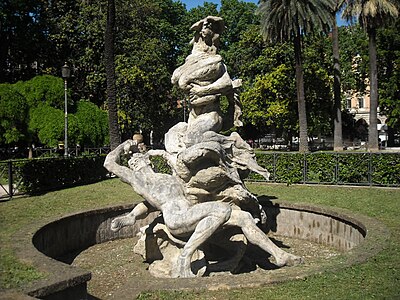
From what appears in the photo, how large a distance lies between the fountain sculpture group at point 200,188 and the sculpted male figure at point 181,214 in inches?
0.6

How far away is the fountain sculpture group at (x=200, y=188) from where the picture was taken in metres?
6.98

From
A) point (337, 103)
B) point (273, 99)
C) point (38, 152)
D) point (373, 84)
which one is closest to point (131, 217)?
point (373, 84)

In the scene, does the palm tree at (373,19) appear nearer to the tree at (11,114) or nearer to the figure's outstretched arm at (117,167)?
the tree at (11,114)

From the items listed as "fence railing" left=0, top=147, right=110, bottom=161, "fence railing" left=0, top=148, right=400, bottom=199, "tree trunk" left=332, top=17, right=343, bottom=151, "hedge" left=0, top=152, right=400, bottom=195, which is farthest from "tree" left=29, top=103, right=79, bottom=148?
"tree trunk" left=332, top=17, right=343, bottom=151

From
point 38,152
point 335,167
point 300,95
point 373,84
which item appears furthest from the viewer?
point 38,152

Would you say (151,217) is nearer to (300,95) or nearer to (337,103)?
(300,95)

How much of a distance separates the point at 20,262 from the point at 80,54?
35814 mm

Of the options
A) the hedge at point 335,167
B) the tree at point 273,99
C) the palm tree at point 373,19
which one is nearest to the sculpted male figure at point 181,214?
the hedge at point 335,167

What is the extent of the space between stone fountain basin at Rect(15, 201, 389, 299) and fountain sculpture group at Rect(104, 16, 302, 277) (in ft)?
4.40

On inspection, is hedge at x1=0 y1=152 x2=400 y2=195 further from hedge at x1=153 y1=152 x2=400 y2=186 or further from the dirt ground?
the dirt ground

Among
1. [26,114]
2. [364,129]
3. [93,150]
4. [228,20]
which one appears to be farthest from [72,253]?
[364,129]

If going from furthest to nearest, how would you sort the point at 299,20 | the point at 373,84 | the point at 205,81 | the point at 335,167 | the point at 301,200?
the point at 373,84 → the point at 299,20 → the point at 335,167 → the point at 301,200 → the point at 205,81

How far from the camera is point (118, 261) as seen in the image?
8742 millimetres

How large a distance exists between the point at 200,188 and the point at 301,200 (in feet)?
17.9
